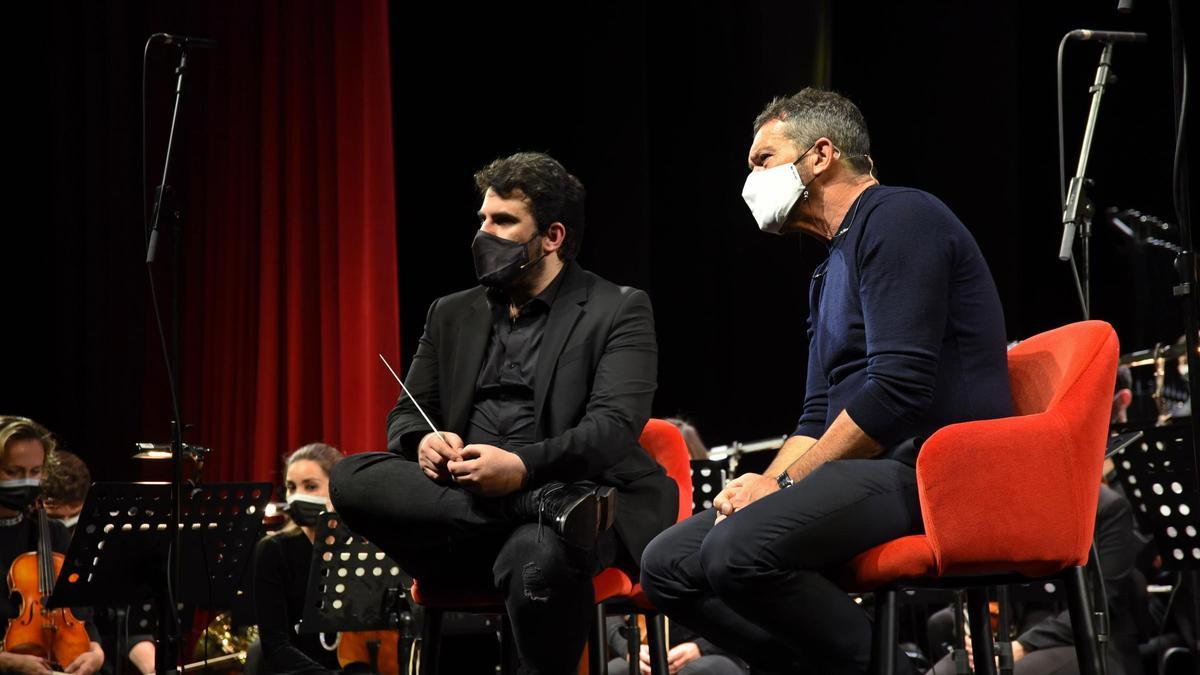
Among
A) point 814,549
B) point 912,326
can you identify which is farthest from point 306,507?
point 912,326

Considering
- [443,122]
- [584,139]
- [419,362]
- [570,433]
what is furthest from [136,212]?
[570,433]

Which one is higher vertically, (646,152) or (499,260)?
(646,152)

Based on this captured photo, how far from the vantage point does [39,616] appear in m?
4.68

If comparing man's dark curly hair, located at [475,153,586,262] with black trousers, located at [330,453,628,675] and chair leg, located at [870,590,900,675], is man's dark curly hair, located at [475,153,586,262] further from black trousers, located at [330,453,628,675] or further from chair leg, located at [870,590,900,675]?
chair leg, located at [870,590,900,675]

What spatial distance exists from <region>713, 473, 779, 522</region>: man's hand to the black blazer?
0.43 metres

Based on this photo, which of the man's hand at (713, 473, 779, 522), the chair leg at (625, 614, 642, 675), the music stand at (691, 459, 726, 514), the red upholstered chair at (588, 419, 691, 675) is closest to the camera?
the man's hand at (713, 473, 779, 522)

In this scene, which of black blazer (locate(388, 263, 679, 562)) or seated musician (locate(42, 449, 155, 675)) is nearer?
black blazer (locate(388, 263, 679, 562))

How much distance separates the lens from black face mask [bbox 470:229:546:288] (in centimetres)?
314

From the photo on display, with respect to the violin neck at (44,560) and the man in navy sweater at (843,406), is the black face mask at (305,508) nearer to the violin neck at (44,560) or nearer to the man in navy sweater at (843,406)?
the violin neck at (44,560)

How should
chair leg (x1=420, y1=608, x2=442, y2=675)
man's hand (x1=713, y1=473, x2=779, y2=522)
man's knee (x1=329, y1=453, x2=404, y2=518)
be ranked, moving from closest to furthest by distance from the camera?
man's hand (x1=713, y1=473, x2=779, y2=522) → man's knee (x1=329, y1=453, x2=404, y2=518) → chair leg (x1=420, y1=608, x2=442, y2=675)

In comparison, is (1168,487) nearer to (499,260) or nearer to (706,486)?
(706,486)

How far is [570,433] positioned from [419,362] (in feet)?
1.96

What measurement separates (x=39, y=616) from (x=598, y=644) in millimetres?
2637

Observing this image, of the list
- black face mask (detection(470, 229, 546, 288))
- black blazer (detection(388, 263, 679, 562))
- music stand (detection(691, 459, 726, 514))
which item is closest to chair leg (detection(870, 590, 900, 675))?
black blazer (detection(388, 263, 679, 562))
